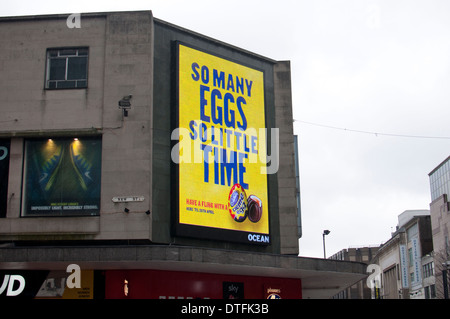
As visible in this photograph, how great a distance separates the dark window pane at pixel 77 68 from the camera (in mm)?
34594

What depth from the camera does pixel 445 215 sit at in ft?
294

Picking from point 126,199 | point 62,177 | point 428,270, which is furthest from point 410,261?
point 62,177

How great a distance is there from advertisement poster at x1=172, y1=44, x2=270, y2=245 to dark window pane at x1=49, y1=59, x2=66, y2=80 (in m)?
6.32

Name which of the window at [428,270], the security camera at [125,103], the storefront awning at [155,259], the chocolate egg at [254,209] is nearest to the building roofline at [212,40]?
the security camera at [125,103]

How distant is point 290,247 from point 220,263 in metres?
8.60

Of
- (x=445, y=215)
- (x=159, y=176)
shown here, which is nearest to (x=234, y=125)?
(x=159, y=176)

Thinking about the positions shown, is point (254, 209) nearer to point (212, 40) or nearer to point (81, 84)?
point (212, 40)

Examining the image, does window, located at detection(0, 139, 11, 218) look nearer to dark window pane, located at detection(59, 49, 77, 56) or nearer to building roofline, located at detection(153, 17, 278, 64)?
dark window pane, located at detection(59, 49, 77, 56)

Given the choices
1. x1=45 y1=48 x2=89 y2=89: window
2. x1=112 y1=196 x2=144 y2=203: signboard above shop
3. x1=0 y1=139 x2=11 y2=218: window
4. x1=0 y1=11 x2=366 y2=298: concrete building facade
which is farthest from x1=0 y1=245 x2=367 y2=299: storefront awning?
x1=45 y1=48 x2=89 y2=89: window

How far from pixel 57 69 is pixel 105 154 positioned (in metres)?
5.67

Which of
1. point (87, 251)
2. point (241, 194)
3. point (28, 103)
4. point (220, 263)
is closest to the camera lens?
point (87, 251)

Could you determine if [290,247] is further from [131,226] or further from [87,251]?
[87,251]

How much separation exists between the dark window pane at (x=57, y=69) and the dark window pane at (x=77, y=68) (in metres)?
0.32

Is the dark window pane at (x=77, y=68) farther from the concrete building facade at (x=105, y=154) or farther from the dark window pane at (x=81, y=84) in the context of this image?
the dark window pane at (x=81, y=84)
